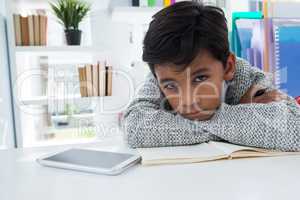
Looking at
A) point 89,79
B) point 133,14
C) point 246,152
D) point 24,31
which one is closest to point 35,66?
point 24,31

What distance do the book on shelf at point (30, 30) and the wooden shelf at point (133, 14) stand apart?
363 mm

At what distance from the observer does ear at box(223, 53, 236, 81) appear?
27.3 inches

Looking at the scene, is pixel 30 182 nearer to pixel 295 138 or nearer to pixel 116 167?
pixel 116 167

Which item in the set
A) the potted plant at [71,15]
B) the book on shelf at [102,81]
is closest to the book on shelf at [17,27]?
the potted plant at [71,15]

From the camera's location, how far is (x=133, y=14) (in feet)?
4.72

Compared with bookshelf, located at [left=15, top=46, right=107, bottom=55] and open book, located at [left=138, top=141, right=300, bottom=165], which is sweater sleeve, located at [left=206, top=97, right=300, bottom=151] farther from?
bookshelf, located at [left=15, top=46, right=107, bottom=55]

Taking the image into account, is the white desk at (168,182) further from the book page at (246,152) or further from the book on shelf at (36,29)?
the book on shelf at (36,29)

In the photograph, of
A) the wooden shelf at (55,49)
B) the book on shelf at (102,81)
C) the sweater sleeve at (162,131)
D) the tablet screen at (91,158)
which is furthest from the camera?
the book on shelf at (102,81)

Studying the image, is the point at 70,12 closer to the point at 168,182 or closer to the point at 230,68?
the point at 230,68

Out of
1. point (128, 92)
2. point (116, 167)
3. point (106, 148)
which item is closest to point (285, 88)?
point (128, 92)

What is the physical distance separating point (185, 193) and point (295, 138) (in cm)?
29

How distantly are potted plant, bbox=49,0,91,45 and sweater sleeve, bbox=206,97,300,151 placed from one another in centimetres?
104

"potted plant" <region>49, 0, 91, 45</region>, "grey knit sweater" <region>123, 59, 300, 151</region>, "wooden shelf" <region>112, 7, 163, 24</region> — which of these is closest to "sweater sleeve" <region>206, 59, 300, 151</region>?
"grey knit sweater" <region>123, 59, 300, 151</region>

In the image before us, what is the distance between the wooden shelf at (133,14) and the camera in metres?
1.39
